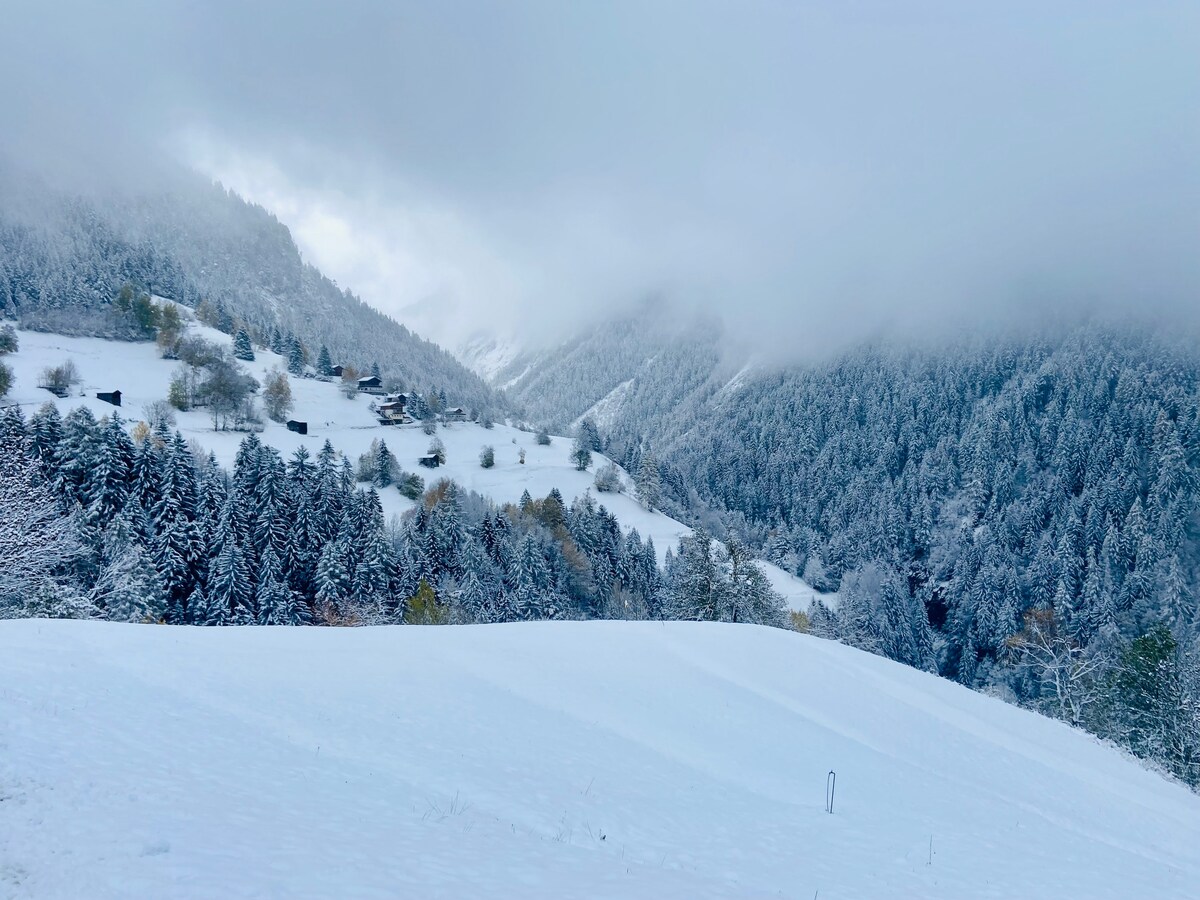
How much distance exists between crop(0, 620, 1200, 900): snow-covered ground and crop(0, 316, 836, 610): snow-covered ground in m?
59.6

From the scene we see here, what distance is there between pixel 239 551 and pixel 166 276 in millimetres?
131354

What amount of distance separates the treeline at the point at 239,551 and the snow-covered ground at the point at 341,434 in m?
21.1

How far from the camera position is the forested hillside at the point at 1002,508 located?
300ft

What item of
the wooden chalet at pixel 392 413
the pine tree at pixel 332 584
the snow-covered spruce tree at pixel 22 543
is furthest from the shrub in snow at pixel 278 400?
the snow-covered spruce tree at pixel 22 543

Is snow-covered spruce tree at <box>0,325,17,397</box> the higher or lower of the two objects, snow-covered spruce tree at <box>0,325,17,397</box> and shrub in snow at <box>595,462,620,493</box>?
the higher

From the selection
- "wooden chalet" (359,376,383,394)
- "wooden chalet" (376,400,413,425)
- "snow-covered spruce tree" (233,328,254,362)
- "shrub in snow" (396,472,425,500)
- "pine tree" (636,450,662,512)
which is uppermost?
"snow-covered spruce tree" (233,328,254,362)

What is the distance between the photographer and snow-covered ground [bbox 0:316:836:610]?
265 ft

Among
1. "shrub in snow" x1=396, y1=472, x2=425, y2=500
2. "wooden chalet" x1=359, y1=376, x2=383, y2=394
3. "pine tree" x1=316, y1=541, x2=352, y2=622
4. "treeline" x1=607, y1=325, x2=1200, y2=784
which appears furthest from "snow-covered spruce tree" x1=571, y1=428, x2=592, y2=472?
"pine tree" x1=316, y1=541, x2=352, y2=622

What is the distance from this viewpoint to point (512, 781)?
12.1 metres

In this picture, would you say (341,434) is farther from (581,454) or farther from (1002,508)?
(1002,508)

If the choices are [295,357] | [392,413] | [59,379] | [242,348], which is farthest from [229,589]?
[295,357]

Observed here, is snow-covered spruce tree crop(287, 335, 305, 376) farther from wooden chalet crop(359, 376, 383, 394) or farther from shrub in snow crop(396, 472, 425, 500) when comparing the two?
shrub in snow crop(396, 472, 425, 500)

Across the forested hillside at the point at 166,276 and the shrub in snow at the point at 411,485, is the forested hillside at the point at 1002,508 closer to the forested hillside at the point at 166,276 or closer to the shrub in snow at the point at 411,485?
the shrub in snow at the point at 411,485

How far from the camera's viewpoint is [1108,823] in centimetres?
1712
